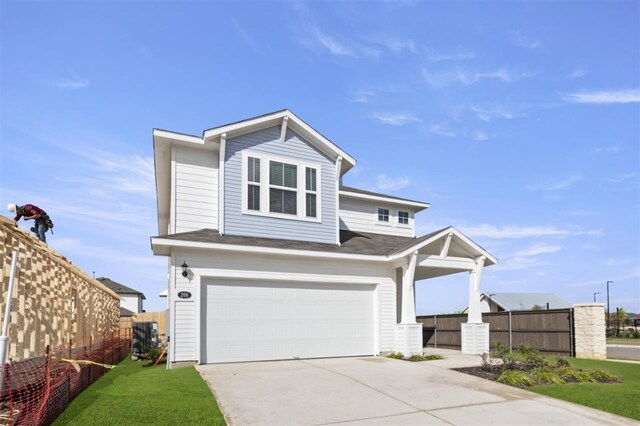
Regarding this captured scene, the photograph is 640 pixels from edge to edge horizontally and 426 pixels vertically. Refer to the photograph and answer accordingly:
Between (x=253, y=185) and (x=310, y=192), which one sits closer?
(x=253, y=185)

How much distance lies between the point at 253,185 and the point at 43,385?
8.38 m

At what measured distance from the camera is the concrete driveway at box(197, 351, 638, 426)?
6.68 metres

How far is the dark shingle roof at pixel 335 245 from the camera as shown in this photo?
12.3 m

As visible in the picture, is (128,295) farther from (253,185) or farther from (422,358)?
(422,358)

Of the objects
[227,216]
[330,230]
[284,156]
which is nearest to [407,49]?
[284,156]

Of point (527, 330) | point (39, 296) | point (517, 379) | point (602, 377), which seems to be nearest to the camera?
point (39, 296)

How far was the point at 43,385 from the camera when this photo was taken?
6.45 metres

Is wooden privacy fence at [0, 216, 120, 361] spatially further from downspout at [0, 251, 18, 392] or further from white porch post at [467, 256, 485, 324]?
white porch post at [467, 256, 485, 324]

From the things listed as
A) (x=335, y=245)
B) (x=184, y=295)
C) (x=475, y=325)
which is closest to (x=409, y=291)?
(x=335, y=245)

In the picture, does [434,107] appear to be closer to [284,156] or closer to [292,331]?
[284,156]

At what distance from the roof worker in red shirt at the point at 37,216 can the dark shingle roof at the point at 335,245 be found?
8.41ft

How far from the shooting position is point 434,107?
1476cm

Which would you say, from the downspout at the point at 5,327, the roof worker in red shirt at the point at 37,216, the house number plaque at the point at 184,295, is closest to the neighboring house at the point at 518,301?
the house number plaque at the point at 184,295

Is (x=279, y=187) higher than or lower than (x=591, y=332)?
higher
